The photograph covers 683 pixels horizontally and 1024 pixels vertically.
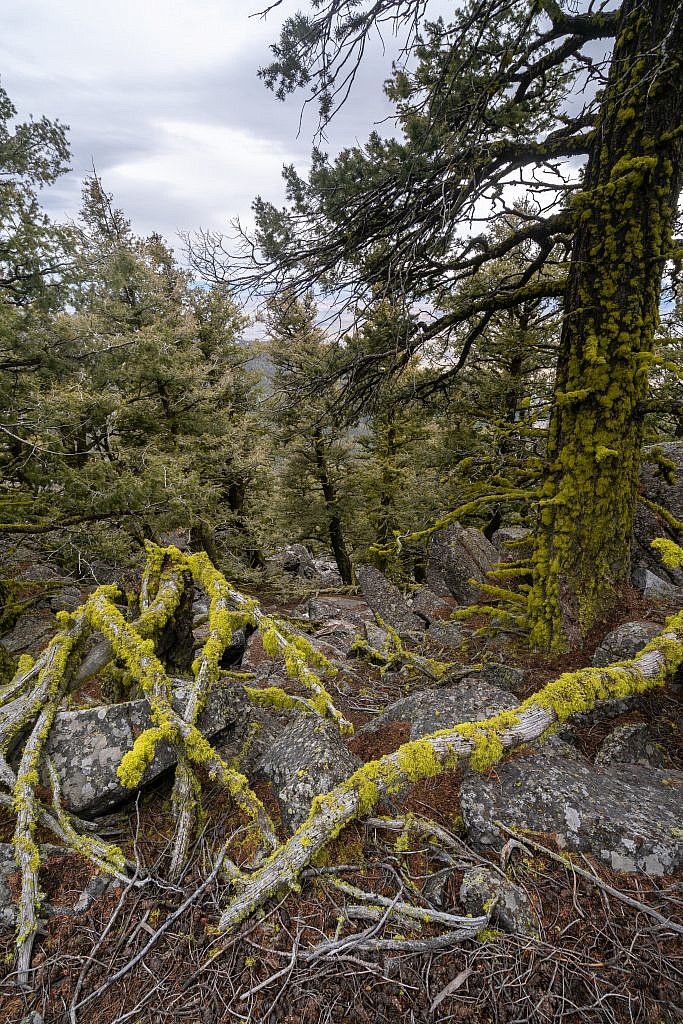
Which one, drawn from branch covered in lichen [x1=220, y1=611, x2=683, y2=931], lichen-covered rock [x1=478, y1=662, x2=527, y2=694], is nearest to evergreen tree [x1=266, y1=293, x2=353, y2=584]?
lichen-covered rock [x1=478, y1=662, x2=527, y2=694]

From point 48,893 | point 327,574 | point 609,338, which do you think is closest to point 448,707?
point 48,893

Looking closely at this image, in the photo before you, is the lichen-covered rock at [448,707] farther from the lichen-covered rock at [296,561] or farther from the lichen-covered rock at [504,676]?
the lichen-covered rock at [296,561]

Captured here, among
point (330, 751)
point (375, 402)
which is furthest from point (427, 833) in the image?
point (375, 402)

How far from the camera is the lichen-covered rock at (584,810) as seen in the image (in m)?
2.23

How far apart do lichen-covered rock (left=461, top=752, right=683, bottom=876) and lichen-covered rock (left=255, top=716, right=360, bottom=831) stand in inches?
30.8

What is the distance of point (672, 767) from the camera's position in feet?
9.84

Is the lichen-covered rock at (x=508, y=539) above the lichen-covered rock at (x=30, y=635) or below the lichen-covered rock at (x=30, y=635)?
above

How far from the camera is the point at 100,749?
2719mm

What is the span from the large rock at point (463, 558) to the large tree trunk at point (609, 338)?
6.87ft

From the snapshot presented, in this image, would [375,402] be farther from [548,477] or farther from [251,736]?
[251,736]

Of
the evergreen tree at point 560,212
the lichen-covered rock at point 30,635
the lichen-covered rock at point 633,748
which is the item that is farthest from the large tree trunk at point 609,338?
the lichen-covered rock at point 30,635

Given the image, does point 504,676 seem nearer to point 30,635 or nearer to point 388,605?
point 388,605

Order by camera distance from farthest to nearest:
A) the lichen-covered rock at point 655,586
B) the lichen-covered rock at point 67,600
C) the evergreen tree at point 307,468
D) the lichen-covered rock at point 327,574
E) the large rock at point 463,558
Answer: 1. the lichen-covered rock at point 327,574
2. the evergreen tree at point 307,468
3. the lichen-covered rock at point 67,600
4. the large rock at point 463,558
5. the lichen-covered rock at point 655,586

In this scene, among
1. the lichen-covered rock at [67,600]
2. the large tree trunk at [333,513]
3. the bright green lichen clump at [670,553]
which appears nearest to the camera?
the bright green lichen clump at [670,553]
